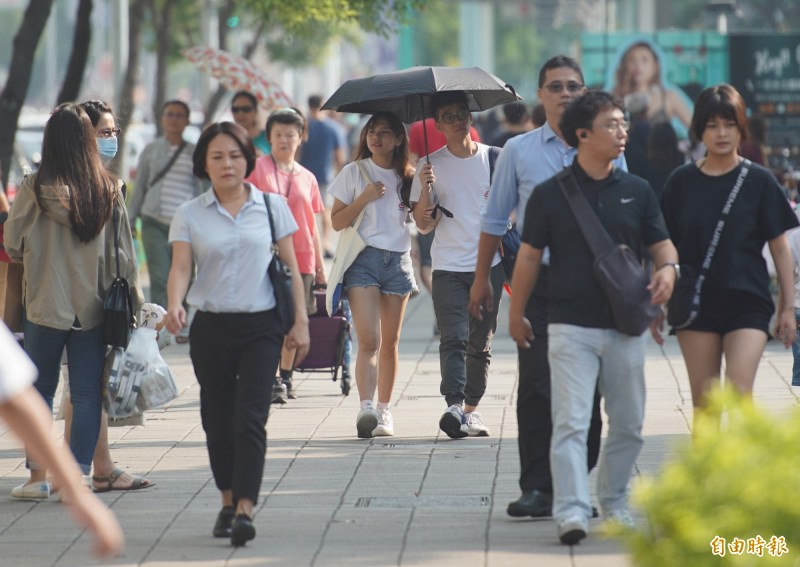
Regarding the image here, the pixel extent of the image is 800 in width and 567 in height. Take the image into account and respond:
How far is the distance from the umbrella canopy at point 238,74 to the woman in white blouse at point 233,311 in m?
9.82

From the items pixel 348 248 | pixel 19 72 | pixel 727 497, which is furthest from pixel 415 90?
pixel 19 72

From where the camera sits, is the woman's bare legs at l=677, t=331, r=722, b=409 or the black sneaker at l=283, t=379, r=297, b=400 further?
the black sneaker at l=283, t=379, r=297, b=400

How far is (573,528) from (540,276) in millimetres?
1136

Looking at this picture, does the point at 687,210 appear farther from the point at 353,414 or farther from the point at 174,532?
the point at 353,414

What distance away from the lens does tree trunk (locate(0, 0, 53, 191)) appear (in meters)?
14.3

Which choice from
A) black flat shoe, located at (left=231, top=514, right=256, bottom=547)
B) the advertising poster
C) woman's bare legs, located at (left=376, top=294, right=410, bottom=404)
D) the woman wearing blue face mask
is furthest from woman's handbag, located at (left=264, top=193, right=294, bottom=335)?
the advertising poster

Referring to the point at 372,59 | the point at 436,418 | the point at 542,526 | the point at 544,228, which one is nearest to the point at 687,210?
the point at 544,228

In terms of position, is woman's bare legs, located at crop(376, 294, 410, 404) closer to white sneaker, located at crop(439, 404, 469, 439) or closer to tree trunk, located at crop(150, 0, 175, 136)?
white sneaker, located at crop(439, 404, 469, 439)

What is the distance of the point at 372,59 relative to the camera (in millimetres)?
91125

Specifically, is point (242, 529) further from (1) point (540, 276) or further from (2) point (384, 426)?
(2) point (384, 426)

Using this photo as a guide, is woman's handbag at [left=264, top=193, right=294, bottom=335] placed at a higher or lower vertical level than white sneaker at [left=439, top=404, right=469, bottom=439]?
higher

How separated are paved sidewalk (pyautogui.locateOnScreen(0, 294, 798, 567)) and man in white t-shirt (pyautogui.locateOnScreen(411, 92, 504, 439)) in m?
0.30

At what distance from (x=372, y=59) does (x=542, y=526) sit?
8584 cm

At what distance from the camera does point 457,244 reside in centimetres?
857
